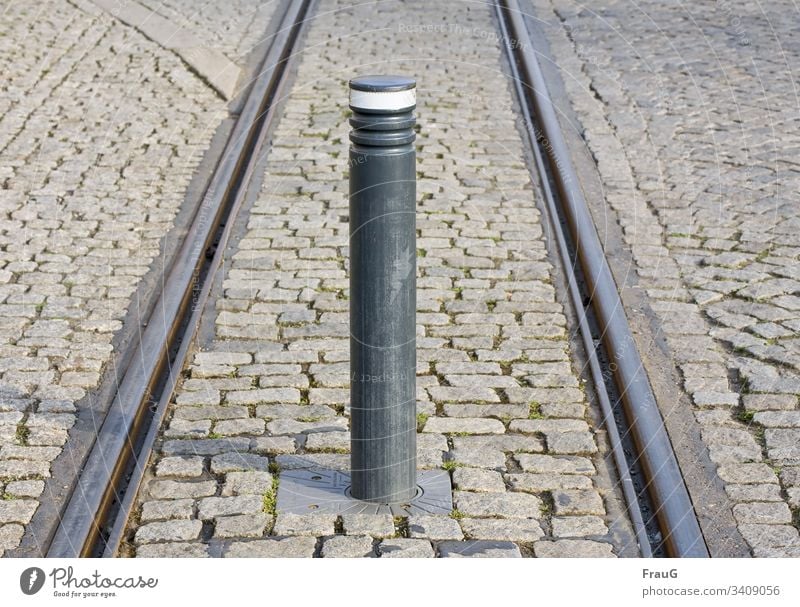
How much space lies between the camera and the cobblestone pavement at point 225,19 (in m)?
10.8

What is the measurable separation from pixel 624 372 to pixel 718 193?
8.84 feet

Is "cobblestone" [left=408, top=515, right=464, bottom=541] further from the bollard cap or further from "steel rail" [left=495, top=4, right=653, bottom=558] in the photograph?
the bollard cap

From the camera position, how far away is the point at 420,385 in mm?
5031

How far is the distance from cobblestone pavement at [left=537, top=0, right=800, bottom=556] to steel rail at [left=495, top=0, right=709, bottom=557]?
181 mm

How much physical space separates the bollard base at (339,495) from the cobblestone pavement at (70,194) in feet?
2.77

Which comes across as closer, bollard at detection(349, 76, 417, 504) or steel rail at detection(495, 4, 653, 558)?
bollard at detection(349, 76, 417, 504)

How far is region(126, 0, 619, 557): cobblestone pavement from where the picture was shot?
13.0ft

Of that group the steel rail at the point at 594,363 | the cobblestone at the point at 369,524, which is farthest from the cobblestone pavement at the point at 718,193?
the cobblestone at the point at 369,524

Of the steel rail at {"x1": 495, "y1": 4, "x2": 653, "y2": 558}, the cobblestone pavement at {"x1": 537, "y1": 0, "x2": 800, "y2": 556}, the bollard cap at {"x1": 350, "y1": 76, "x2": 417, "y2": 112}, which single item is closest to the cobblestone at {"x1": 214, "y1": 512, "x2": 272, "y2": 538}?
the steel rail at {"x1": 495, "y1": 4, "x2": 653, "y2": 558}

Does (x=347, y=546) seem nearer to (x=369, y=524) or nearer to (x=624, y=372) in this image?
(x=369, y=524)

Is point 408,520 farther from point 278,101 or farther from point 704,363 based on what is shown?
point 278,101

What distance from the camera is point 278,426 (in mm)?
4676

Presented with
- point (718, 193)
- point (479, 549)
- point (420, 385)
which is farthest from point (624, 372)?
point (718, 193)
